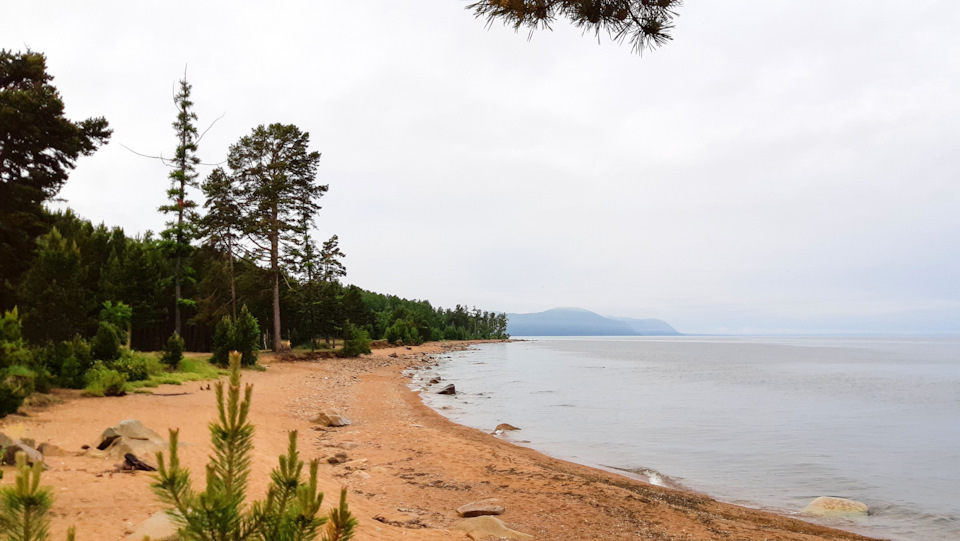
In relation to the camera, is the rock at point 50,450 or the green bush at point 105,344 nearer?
the rock at point 50,450

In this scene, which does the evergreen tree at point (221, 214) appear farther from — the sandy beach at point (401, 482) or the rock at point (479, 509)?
the rock at point (479, 509)

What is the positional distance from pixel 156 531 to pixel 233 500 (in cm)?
426

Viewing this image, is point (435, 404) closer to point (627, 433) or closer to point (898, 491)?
point (627, 433)

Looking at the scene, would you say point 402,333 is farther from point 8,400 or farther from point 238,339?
point 8,400

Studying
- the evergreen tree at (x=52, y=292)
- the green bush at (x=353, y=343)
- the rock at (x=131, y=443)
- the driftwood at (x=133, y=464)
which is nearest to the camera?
the driftwood at (x=133, y=464)

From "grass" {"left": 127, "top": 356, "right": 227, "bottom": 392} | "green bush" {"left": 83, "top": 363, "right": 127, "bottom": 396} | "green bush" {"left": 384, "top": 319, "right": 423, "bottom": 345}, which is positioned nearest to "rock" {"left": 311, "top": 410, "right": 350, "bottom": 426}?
"grass" {"left": 127, "top": 356, "right": 227, "bottom": 392}

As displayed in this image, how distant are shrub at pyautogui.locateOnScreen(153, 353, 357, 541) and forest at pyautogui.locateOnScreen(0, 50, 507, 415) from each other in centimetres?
1291

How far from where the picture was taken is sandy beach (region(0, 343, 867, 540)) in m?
6.77

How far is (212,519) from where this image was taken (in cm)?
204

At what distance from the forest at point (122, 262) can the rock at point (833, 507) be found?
58.4 ft

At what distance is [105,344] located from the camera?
1898cm

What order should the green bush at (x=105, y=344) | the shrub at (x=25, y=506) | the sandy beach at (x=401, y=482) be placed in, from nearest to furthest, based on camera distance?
the shrub at (x=25, y=506), the sandy beach at (x=401, y=482), the green bush at (x=105, y=344)

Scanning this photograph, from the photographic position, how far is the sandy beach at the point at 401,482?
6766 mm

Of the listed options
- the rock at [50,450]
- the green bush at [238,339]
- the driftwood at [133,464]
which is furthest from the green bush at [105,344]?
the driftwood at [133,464]
